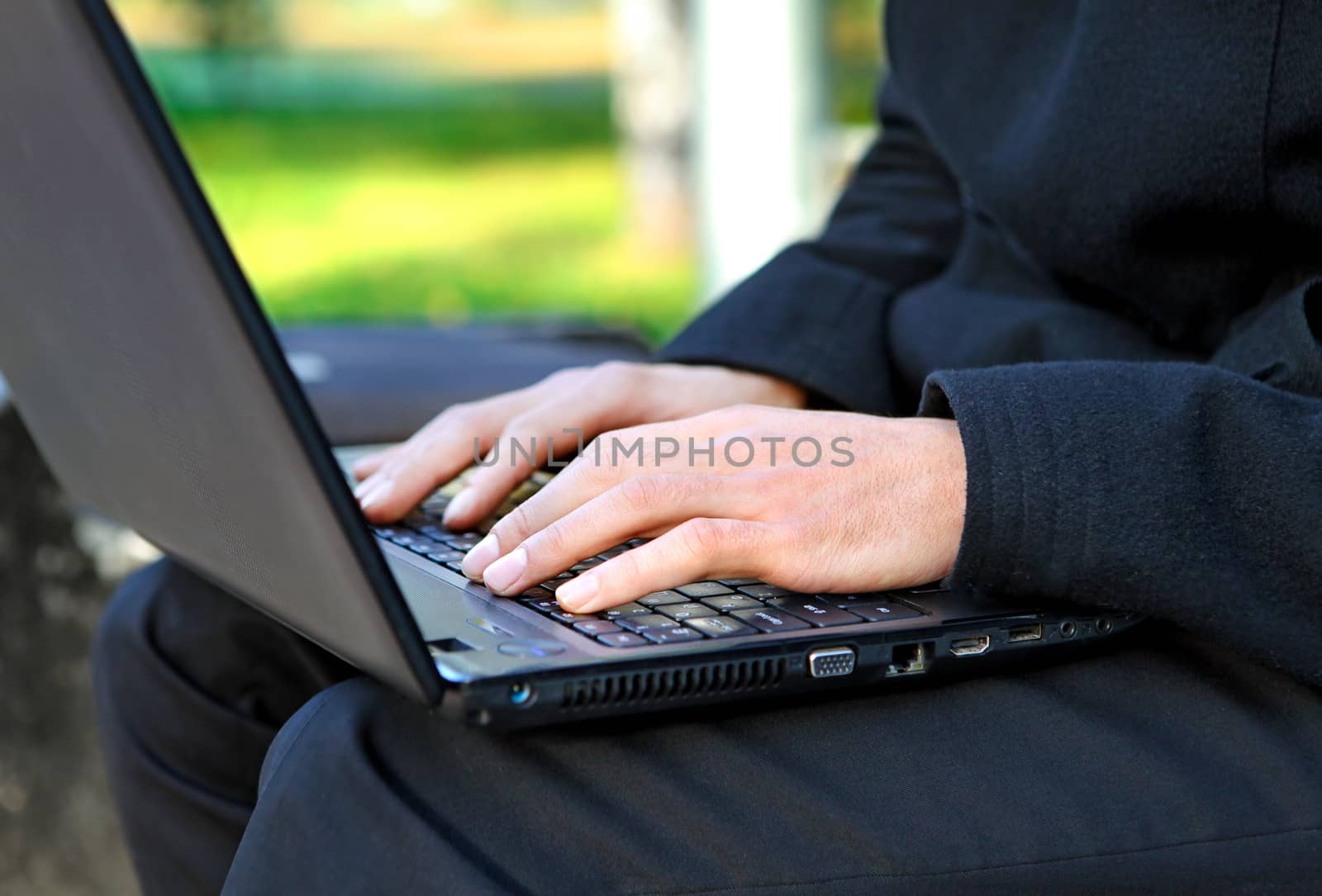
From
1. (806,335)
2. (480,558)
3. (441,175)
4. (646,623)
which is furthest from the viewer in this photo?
(441,175)

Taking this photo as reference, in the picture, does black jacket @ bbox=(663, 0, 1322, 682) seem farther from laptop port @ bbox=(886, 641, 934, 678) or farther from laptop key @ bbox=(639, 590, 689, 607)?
laptop key @ bbox=(639, 590, 689, 607)

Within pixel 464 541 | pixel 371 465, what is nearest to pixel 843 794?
pixel 464 541

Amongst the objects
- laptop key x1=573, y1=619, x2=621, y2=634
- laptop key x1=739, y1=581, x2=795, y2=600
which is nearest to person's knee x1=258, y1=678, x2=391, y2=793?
laptop key x1=573, y1=619, x2=621, y2=634

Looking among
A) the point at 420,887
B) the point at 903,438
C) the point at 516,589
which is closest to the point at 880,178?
the point at 903,438

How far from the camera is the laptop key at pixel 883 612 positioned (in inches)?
32.9

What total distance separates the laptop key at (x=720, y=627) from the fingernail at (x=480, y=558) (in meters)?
0.17

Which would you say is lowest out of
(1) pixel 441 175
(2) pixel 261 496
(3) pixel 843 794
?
(1) pixel 441 175

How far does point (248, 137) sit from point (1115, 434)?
1025cm

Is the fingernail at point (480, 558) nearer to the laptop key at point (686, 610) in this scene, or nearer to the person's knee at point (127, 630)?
the laptop key at point (686, 610)

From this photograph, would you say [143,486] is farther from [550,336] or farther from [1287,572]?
[550,336]

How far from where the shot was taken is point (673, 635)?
781 mm

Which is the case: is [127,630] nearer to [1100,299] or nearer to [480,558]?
[480,558]

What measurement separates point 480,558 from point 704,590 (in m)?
0.15

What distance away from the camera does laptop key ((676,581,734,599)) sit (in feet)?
2.89
